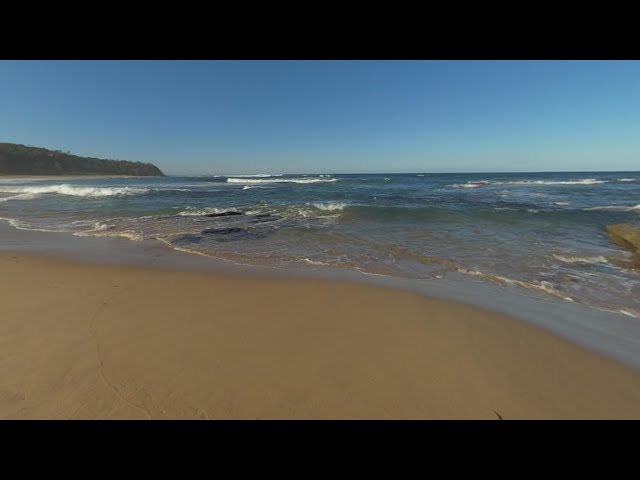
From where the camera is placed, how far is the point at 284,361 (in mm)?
2709

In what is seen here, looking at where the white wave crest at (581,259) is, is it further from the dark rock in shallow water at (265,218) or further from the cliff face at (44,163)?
the cliff face at (44,163)

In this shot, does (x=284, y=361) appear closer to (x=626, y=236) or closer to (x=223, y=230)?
(x=223, y=230)

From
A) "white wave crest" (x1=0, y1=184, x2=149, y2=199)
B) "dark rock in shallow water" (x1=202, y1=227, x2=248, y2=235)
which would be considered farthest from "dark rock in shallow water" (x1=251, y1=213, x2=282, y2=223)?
"white wave crest" (x1=0, y1=184, x2=149, y2=199)

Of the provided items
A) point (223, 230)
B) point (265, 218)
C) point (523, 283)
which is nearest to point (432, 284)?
point (523, 283)

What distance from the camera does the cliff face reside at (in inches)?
2517

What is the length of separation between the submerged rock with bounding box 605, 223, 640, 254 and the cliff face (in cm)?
9266

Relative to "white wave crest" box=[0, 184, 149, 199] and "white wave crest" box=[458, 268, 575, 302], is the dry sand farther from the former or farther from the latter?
"white wave crest" box=[0, 184, 149, 199]

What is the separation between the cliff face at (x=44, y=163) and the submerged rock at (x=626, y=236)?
92658 millimetres

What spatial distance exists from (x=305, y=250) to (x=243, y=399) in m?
4.80

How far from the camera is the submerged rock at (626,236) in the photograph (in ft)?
23.2

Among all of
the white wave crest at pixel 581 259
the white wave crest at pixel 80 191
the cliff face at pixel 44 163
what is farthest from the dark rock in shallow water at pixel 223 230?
the cliff face at pixel 44 163

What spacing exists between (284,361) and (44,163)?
9633cm
